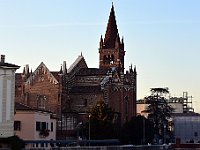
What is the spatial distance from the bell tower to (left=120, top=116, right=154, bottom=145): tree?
28.0 metres

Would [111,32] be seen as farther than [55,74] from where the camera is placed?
Yes

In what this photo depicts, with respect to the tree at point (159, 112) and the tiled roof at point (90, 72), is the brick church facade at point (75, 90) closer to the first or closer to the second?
the tiled roof at point (90, 72)

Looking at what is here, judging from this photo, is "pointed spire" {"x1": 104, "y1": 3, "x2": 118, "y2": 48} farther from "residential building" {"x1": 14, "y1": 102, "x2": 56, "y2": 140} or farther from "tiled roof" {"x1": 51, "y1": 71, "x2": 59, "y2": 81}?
"residential building" {"x1": 14, "y1": 102, "x2": 56, "y2": 140}

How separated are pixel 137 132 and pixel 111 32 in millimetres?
38129

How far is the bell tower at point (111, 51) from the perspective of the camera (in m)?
115

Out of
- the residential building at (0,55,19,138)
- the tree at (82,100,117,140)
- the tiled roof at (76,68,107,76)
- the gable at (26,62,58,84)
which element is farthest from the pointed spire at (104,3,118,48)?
the residential building at (0,55,19,138)

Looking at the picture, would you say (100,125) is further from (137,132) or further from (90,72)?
(90,72)

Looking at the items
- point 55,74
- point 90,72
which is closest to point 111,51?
point 90,72

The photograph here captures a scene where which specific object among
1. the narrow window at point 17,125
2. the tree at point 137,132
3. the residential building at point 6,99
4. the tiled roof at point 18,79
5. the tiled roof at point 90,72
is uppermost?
the tiled roof at point 90,72

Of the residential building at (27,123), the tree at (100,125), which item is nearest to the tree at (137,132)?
the tree at (100,125)

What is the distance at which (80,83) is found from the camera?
348 feet

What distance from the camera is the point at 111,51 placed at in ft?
380

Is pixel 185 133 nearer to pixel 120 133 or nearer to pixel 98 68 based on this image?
pixel 98 68

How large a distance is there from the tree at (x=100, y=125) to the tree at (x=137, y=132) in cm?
533
